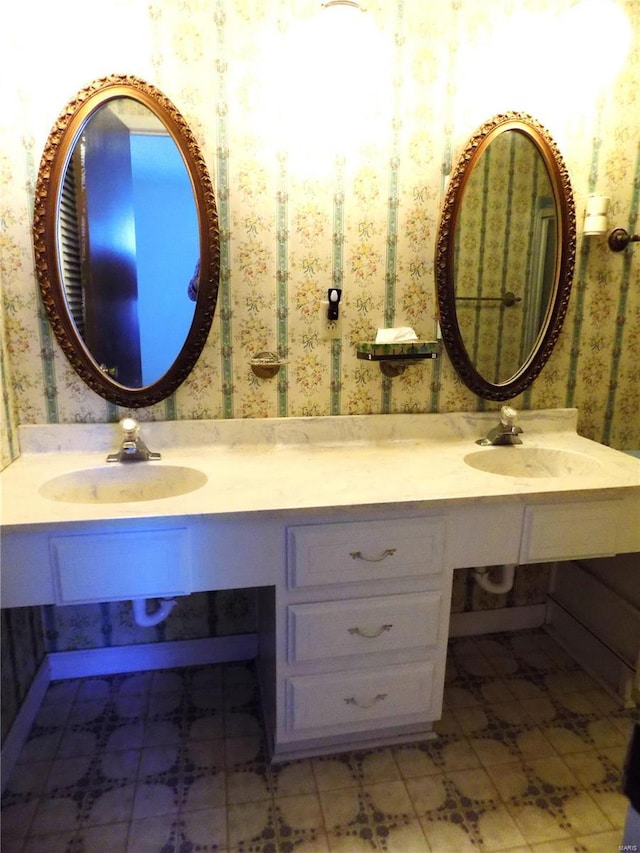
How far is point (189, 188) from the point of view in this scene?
158 centimetres

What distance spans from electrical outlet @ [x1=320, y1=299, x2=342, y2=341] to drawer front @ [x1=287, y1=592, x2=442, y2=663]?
2.57ft

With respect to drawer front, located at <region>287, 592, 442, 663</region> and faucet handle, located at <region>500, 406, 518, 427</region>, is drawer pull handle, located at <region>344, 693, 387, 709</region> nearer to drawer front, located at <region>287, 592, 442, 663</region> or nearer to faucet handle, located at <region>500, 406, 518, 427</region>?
drawer front, located at <region>287, 592, 442, 663</region>

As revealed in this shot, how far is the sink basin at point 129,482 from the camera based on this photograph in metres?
1.53

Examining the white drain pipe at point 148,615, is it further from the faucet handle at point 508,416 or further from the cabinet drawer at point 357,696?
the faucet handle at point 508,416

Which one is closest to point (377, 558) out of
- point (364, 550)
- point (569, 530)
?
point (364, 550)

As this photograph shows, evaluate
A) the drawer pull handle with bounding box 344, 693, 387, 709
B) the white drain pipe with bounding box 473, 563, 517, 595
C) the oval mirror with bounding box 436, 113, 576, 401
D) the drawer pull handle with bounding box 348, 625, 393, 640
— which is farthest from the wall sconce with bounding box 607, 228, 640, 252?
the drawer pull handle with bounding box 344, 693, 387, 709

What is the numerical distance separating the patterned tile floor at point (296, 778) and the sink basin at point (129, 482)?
0.69 m

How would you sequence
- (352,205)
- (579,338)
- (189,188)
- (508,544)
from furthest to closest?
1. (579,338)
2. (352,205)
3. (189,188)
4. (508,544)

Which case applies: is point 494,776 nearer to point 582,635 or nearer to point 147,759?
point 582,635

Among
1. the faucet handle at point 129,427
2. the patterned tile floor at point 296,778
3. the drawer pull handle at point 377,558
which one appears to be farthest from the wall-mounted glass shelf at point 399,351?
the patterned tile floor at point 296,778

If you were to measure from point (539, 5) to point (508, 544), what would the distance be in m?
1.55

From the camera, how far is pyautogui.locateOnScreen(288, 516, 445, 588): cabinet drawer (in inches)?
53.3

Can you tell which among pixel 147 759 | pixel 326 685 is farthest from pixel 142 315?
pixel 147 759

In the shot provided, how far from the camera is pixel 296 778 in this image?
59.3 inches
